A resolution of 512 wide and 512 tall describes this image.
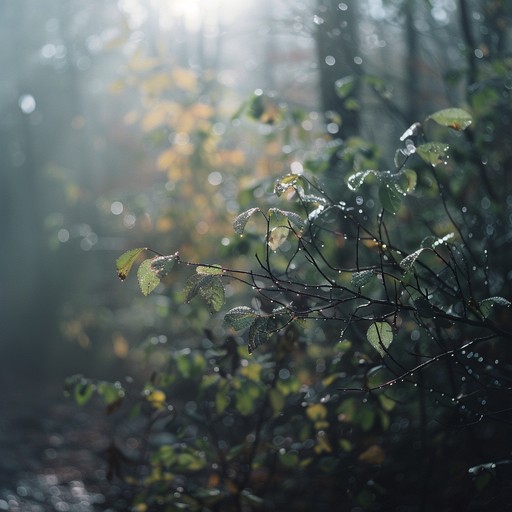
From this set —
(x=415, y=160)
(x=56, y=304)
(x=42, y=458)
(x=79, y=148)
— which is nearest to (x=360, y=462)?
(x=415, y=160)

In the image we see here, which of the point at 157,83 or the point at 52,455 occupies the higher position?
the point at 157,83

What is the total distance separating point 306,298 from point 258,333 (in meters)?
0.86

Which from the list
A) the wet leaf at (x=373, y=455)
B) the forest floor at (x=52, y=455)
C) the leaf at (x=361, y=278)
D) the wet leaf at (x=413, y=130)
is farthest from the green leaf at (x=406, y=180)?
the forest floor at (x=52, y=455)

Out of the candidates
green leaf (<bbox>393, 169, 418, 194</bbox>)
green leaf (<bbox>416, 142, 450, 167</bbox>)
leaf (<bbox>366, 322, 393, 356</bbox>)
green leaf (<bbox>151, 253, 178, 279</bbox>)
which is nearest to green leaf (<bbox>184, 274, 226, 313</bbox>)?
green leaf (<bbox>151, 253, 178, 279</bbox>)

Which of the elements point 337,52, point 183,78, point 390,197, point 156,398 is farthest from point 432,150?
point 337,52

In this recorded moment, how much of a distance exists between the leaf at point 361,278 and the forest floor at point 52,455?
7.84 feet

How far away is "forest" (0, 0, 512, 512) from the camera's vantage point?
7.25 feet

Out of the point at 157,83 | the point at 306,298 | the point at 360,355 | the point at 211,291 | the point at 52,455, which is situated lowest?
the point at 52,455

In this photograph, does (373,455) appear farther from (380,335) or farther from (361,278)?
(361,278)

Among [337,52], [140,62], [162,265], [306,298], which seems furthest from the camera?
[337,52]

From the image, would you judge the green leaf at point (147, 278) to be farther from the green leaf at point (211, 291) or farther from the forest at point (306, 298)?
the green leaf at point (211, 291)

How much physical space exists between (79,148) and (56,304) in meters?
2.75

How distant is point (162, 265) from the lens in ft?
6.13

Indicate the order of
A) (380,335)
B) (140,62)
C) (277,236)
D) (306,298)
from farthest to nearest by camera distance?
(140,62) < (306,298) < (277,236) < (380,335)
